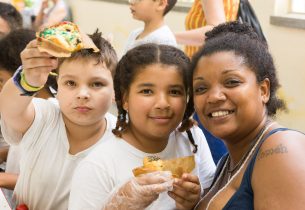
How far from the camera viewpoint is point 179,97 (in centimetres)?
154

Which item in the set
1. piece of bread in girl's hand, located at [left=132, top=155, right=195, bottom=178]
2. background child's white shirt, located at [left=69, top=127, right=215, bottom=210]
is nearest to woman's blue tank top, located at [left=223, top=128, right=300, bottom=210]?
piece of bread in girl's hand, located at [left=132, top=155, right=195, bottom=178]

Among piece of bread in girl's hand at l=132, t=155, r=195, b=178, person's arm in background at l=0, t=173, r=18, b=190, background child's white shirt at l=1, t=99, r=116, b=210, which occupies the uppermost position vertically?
piece of bread in girl's hand at l=132, t=155, r=195, b=178

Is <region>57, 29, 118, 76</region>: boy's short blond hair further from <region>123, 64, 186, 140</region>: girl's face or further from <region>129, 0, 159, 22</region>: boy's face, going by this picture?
<region>129, 0, 159, 22</region>: boy's face

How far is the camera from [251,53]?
4.43ft

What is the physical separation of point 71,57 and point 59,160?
41 centimetres

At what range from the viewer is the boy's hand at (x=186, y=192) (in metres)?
1.38

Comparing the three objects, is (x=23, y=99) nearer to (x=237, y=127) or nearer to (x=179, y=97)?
(x=179, y=97)

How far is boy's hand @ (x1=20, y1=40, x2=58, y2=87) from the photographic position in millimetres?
1567

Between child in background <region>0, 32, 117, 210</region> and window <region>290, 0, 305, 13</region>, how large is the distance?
2.56 metres

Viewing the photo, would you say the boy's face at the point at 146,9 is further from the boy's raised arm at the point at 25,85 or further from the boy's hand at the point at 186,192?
the boy's hand at the point at 186,192

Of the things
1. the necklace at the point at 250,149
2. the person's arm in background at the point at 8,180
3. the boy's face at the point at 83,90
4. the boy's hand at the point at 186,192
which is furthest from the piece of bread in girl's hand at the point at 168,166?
the person's arm in background at the point at 8,180

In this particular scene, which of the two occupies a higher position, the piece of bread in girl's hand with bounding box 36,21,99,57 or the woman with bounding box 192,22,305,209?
the piece of bread in girl's hand with bounding box 36,21,99,57

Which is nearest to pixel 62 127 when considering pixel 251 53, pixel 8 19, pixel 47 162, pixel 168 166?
pixel 47 162

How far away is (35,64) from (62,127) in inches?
13.7
